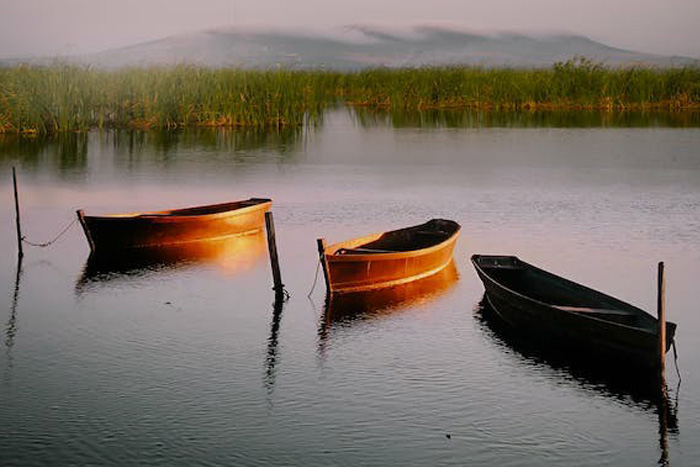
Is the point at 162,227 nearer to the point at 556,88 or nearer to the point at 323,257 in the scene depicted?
the point at 323,257

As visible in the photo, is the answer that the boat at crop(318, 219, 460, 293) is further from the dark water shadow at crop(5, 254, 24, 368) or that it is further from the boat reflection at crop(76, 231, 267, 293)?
the dark water shadow at crop(5, 254, 24, 368)

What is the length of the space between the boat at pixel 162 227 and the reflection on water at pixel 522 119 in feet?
82.7

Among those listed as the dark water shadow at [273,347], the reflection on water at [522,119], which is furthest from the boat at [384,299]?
the reflection on water at [522,119]

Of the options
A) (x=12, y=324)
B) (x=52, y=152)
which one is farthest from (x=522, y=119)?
(x=12, y=324)

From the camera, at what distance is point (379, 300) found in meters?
14.5

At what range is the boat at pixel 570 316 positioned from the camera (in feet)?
36.5

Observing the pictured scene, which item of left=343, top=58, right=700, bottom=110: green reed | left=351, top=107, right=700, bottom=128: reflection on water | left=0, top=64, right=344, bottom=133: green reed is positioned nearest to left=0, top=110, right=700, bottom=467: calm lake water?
left=0, top=64, right=344, bottom=133: green reed

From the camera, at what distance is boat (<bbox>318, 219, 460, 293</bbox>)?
14562 mm

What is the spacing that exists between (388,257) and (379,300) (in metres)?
0.67

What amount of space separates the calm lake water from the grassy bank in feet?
35.0

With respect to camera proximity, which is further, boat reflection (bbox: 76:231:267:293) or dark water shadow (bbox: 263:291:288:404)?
boat reflection (bbox: 76:231:267:293)

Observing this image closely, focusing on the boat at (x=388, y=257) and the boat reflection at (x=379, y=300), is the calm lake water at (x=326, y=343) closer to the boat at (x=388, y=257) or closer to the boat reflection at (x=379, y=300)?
the boat reflection at (x=379, y=300)

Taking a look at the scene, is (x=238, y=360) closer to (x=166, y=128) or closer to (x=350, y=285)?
(x=350, y=285)

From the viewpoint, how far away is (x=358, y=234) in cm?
1911
